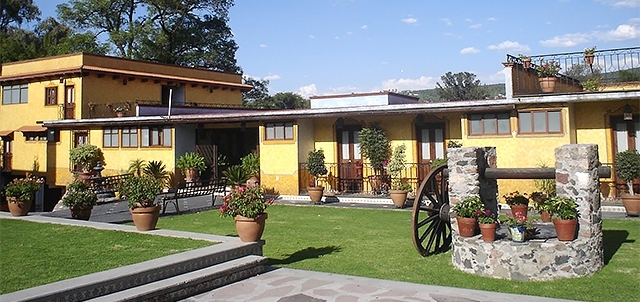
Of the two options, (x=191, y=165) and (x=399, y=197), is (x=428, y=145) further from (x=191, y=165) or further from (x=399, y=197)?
(x=191, y=165)

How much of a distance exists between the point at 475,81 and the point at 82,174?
34.0 meters

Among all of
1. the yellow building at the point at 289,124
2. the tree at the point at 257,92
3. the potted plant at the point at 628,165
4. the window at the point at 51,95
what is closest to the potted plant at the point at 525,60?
the yellow building at the point at 289,124

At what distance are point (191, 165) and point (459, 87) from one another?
30.2 metres

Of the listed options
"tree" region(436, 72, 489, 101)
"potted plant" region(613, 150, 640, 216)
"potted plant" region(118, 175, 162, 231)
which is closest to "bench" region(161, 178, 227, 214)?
"potted plant" region(118, 175, 162, 231)

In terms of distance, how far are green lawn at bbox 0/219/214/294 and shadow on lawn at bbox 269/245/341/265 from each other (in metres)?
1.41

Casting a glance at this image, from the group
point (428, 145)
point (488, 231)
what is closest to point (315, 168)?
point (428, 145)

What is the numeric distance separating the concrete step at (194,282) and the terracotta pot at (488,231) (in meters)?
3.58

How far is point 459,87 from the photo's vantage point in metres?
44.9

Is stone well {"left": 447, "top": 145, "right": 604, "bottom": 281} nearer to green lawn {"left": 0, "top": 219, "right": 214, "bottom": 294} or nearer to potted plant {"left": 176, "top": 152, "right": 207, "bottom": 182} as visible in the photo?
green lawn {"left": 0, "top": 219, "right": 214, "bottom": 294}

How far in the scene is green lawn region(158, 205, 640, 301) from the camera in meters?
7.31

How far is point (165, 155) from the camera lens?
74.7ft

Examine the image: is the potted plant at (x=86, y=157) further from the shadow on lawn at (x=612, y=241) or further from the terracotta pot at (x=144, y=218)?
the shadow on lawn at (x=612, y=241)

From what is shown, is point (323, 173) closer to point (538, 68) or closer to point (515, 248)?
point (538, 68)

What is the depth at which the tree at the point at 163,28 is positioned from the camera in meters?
38.9
